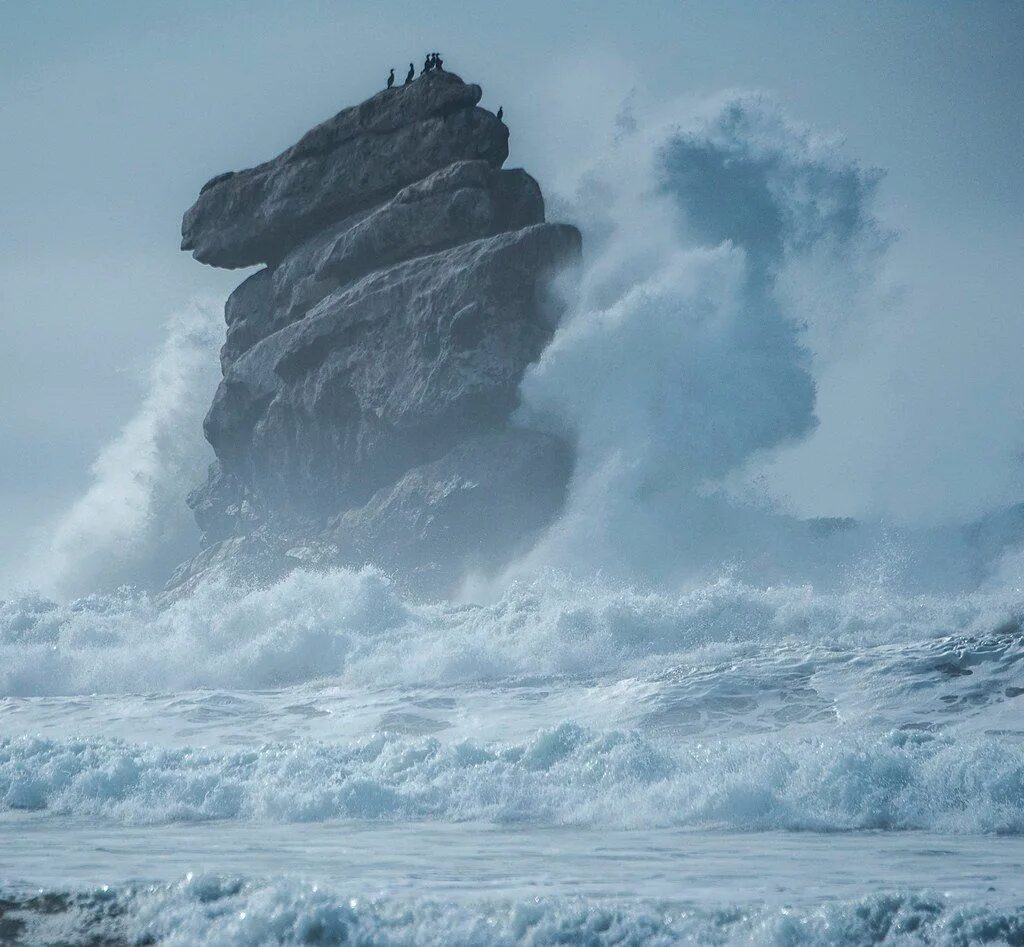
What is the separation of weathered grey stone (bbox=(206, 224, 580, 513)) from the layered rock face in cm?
7

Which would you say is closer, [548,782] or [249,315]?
[548,782]

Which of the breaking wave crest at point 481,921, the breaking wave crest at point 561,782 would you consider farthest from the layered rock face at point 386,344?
the breaking wave crest at point 481,921

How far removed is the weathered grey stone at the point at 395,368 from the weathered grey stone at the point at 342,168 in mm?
3803

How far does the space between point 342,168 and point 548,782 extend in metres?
33.7

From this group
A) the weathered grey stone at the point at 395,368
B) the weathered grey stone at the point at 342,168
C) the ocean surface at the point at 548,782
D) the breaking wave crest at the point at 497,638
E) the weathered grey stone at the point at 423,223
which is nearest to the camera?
the ocean surface at the point at 548,782

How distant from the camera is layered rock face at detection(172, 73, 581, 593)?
35.9 meters

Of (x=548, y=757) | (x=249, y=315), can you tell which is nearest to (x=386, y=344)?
(x=249, y=315)

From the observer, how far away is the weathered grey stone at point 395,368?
36281mm

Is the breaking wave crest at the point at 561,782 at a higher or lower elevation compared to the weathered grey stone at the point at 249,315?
lower

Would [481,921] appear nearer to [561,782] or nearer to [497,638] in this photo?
[561,782]

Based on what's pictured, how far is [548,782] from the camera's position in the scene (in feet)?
36.2

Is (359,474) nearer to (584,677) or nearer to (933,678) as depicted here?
(584,677)

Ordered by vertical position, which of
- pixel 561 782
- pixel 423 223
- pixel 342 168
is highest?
pixel 342 168

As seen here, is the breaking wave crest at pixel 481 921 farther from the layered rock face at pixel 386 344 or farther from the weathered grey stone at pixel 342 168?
the weathered grey stone at pixel 342 168
